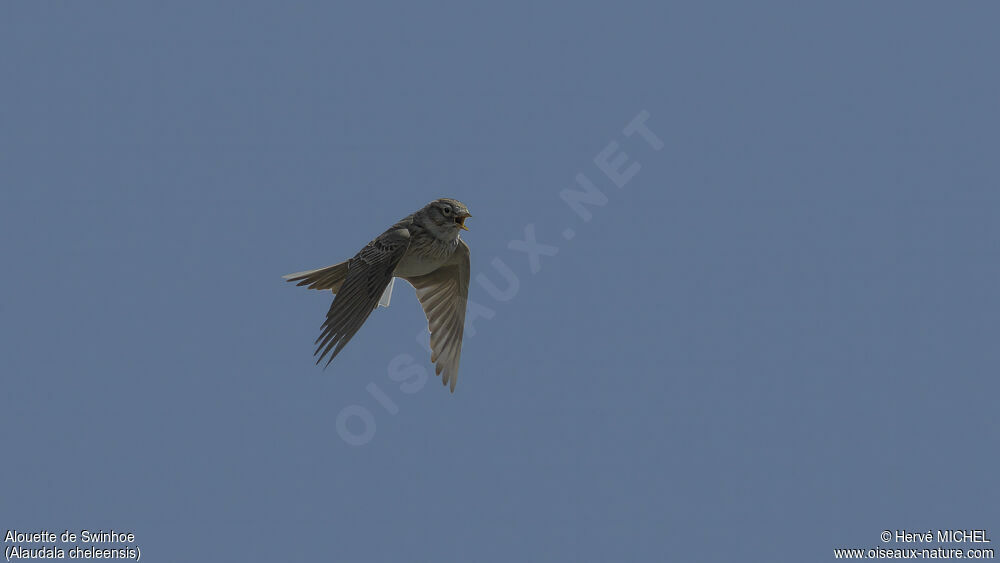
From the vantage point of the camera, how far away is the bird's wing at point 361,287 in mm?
8927

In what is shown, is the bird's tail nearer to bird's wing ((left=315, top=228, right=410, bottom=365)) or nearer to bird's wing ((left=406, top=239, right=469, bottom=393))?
bird's wing ((left=315, top=228, right=410, bottom=365))

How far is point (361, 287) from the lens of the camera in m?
9.43

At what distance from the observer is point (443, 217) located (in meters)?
9.74

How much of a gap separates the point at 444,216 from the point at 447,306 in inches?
68.4

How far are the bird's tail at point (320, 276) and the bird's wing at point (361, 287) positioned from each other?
0.27 metres

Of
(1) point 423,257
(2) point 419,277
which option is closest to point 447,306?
(2) point 419,277

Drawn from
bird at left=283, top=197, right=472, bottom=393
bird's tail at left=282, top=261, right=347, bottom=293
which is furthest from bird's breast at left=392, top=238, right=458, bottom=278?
bird's tail at left=282, top=261, right=347, bottom=293

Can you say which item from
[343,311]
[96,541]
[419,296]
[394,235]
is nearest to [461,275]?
[419,296]

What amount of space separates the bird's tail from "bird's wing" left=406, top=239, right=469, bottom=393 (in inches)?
41.1

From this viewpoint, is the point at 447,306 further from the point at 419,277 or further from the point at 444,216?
the point at 444,216

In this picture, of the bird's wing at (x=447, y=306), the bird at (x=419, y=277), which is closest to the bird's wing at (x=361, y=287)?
the bird at (x=419, y=277)

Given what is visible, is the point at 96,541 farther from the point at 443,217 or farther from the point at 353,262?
the point at 443,217

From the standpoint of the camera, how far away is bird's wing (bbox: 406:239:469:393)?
10.8 m

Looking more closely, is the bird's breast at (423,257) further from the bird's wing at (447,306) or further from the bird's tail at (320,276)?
the bird's tail at (320,276)
